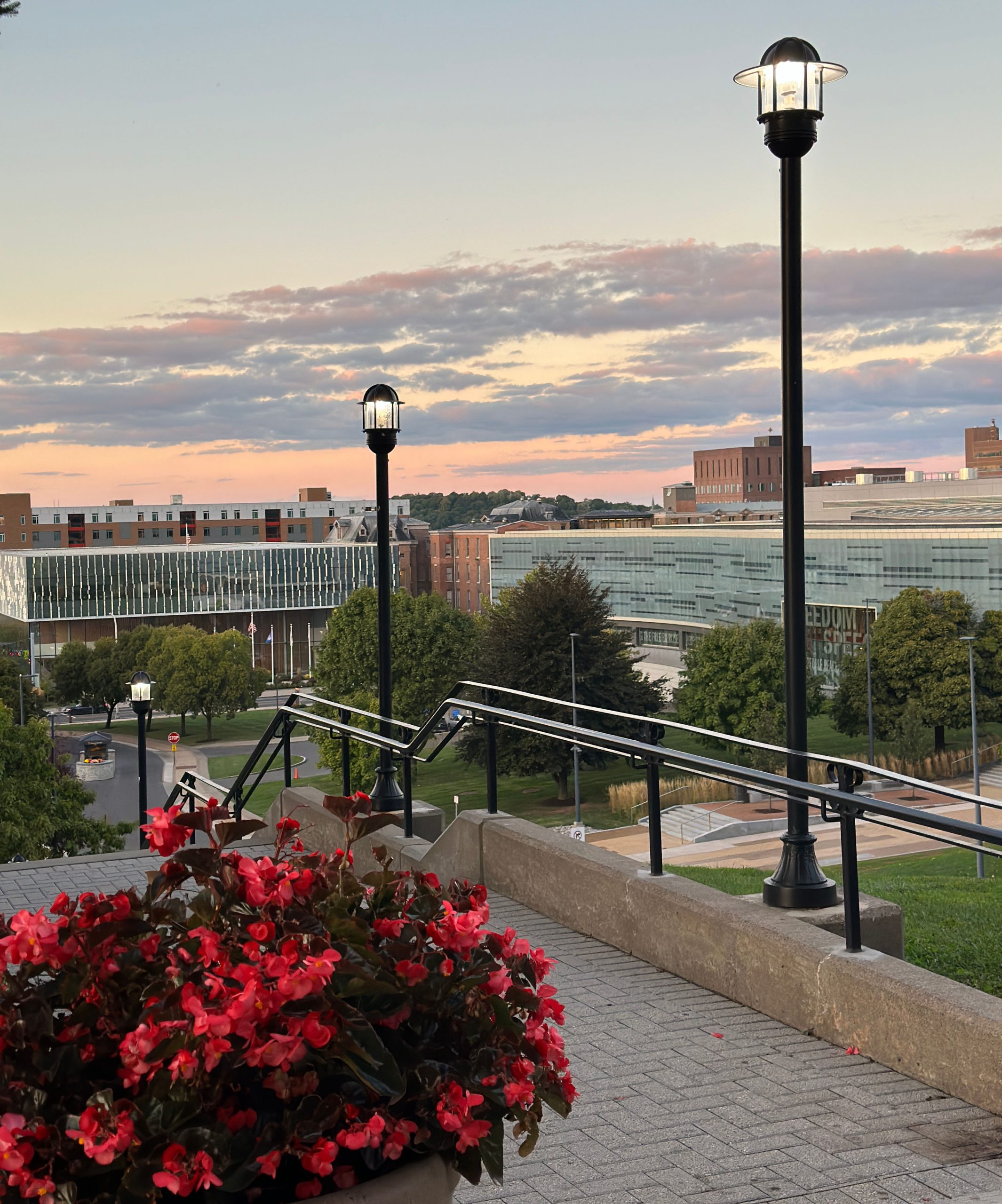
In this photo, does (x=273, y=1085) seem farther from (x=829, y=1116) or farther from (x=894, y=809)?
(x=894, y=809)

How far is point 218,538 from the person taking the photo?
18900 cm

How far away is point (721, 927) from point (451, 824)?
3.36 m

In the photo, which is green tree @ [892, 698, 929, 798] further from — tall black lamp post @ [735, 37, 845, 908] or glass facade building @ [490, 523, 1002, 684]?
tall black lamp post @ [735, 37, 845, 908]

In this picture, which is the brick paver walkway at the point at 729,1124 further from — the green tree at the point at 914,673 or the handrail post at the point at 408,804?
the green tree at the point at 914,673

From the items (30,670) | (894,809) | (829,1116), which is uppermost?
(894,809)

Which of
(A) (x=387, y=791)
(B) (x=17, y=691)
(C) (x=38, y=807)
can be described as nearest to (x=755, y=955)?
(A) (x=387, y=791)

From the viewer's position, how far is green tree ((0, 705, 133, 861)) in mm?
29047

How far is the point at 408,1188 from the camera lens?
2561 mm

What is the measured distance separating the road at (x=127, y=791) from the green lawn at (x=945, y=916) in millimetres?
39763

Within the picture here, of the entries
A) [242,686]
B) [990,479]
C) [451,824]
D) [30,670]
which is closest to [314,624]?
[30,670]

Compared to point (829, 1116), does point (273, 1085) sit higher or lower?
higher

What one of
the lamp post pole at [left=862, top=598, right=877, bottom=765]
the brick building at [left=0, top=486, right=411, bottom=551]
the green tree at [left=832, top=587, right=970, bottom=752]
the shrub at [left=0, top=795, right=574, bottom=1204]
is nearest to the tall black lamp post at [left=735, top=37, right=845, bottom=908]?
the shrub at [left=0, top=795, right=574, bottom=1204]

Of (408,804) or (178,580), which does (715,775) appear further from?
(178,580)

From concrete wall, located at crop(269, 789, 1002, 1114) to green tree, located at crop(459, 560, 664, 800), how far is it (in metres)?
48.1
